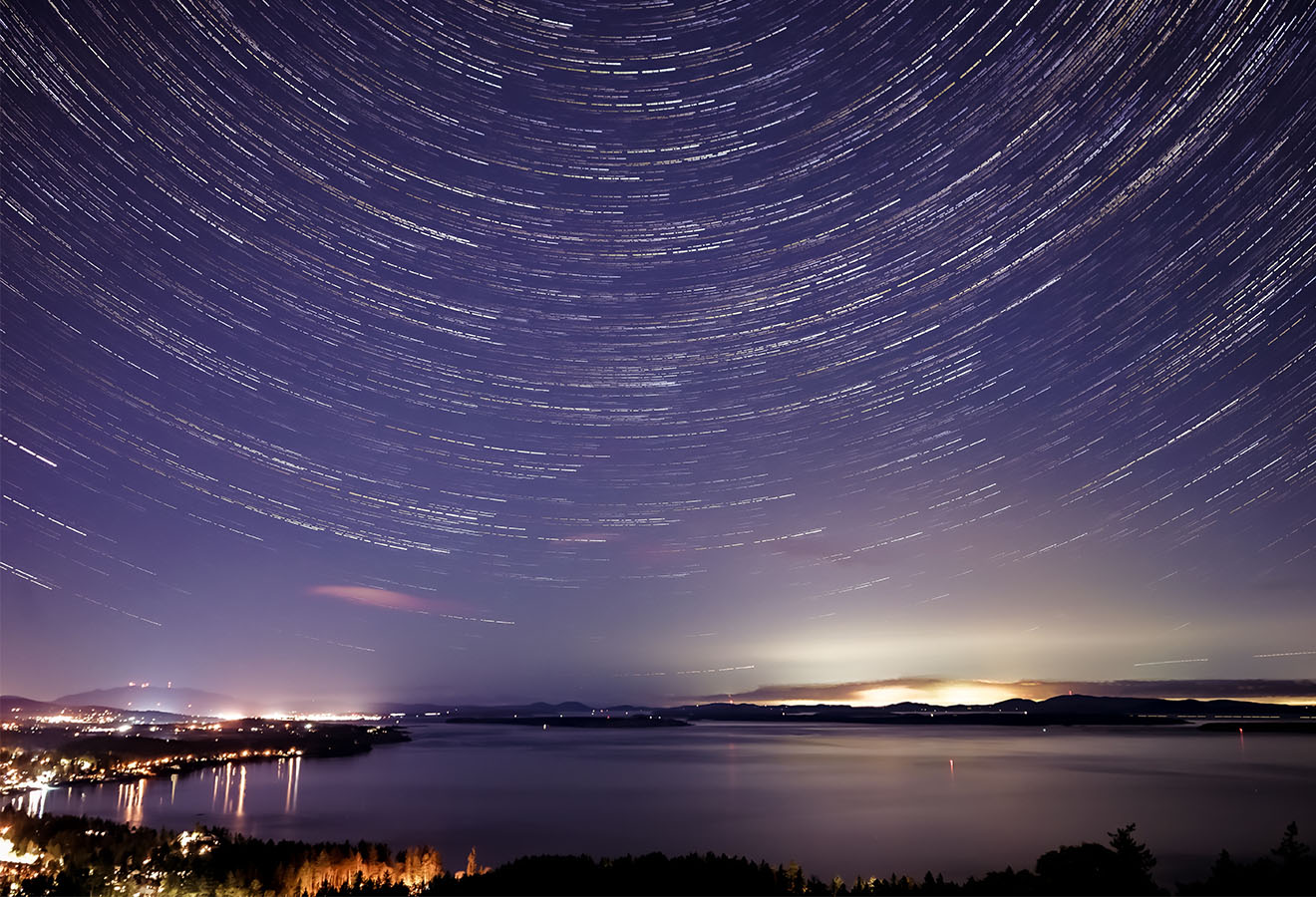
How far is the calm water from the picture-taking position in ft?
96.9

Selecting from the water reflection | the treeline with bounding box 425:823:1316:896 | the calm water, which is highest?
the treeline with bounding box 425:823:1316:896

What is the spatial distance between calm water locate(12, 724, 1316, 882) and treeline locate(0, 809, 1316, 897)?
27.6 feet

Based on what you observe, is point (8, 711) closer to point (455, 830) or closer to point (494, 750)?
point (494, 750)

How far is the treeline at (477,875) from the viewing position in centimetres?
1503

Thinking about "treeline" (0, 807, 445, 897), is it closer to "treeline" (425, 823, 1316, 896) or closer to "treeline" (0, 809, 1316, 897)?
"treeline" (0, 809, 1316, 897)

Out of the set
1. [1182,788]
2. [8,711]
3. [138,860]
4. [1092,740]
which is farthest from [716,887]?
[8,711]

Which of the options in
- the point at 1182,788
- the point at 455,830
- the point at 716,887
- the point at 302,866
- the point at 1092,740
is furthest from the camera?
the point at 1092,740

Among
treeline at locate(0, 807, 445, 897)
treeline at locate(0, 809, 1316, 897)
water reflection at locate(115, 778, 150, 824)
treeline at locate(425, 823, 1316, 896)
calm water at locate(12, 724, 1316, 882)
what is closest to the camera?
treeline at locate(425, 823, 1316, 896)

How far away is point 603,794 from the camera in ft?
153

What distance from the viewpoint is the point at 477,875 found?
17969 mm

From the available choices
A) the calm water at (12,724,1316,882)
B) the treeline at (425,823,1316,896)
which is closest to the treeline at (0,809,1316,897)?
the treeline at (425,823,1316,896)

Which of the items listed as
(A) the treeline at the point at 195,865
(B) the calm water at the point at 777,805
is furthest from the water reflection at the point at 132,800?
(A) the treeline at the point at 195,865

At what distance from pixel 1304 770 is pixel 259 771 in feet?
230

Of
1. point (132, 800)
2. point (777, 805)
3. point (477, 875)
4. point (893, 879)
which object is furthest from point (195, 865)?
point (777, 805)
